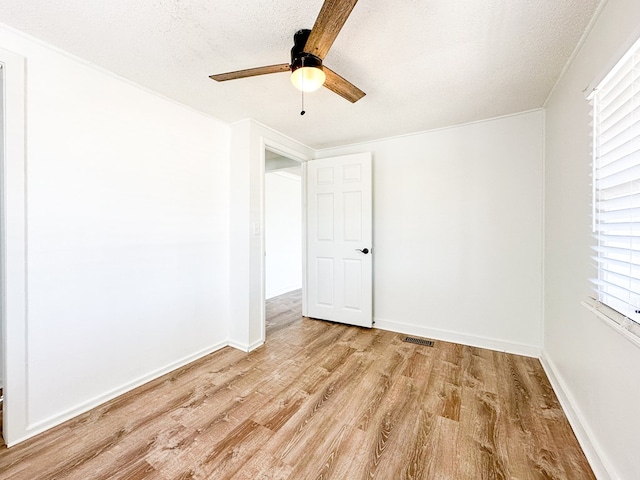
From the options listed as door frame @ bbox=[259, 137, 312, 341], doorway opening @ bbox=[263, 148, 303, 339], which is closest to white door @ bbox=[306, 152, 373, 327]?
door frame @ bbox=[259, 137, 312, 341]

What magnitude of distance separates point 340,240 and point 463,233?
140cm

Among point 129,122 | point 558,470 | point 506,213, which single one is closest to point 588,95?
point 506,213

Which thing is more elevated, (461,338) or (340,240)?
(340,240)

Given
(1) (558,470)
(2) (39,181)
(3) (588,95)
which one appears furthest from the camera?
(2) (39,181)

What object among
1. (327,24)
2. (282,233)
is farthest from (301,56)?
(282,233)

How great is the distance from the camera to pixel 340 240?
3430 mm

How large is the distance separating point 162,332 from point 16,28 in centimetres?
216

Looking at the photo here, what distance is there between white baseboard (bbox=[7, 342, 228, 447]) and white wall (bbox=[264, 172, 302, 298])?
243cm

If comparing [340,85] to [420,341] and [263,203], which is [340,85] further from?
[420,341]

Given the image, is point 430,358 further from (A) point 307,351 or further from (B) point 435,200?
(B) point 435,200

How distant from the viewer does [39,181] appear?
161 cm

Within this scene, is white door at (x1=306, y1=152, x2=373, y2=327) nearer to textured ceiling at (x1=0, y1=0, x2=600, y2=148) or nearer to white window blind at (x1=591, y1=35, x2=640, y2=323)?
textured ceiling at (x1=0, y1=0, x2=600, y2=148)

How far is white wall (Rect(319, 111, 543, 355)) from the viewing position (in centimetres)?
255

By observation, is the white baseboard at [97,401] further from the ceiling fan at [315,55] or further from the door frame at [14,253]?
the ceiling fan at [315,55]
